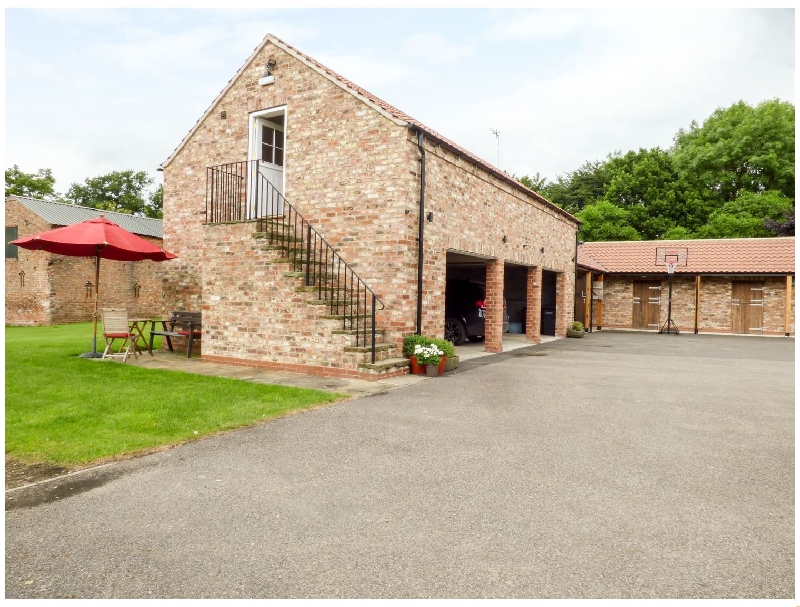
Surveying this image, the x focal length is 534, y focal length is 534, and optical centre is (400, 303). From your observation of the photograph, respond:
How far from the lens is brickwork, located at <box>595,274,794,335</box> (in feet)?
69.1

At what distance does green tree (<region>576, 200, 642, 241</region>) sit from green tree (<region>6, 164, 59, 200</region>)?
40150 millimetres

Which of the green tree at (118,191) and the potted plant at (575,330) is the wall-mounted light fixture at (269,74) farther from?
the green tree at (118,191)

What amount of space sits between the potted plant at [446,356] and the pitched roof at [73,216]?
50.6 ft

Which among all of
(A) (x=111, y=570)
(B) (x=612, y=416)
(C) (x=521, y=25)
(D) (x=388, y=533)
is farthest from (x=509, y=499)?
(C) (x=521, y=25)

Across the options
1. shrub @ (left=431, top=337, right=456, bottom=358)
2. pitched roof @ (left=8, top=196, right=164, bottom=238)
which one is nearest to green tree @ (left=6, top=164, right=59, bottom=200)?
pitched roof @ (left=8, top=196, right=164, bottom=238)

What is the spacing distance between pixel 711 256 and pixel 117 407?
23.3 m

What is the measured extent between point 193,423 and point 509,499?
3392 mm

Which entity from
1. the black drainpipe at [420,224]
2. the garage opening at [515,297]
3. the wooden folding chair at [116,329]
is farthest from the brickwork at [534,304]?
the wooden folding chair at [116,329]

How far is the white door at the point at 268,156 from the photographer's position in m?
11.3

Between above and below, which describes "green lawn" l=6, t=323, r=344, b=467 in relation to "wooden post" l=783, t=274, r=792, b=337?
below

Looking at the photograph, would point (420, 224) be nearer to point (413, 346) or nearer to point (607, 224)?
point (413, 346)

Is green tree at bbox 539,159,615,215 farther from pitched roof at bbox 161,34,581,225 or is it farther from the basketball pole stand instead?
pitched roof at bbox 161,34,581,225

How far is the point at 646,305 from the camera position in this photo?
2322 cm

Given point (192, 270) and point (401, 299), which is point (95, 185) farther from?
point (401, 299)
